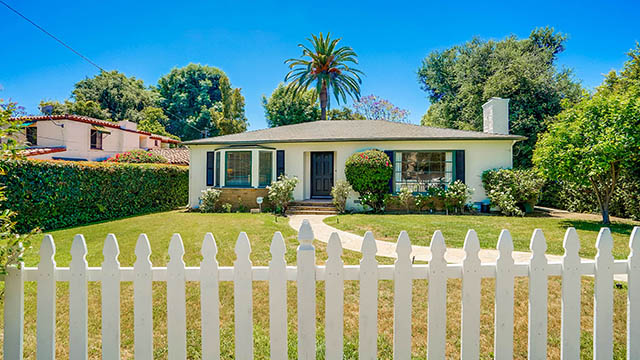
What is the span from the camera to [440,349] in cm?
166

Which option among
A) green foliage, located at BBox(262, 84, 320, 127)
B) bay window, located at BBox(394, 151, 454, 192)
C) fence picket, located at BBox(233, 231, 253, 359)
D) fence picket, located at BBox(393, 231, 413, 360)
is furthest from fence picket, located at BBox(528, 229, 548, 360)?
green foliage, located at BBox(262, 84, 320, 127)

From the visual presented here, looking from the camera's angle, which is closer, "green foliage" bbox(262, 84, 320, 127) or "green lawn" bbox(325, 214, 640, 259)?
"green lawn" bbox(325, 214, 640, 259)

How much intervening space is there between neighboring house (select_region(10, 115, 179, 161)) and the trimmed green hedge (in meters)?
5.41

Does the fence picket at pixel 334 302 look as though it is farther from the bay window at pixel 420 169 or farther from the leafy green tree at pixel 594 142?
the bay window at pixel 420 169

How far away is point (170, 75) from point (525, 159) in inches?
1478

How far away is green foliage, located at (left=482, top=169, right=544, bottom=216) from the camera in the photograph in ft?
29.3

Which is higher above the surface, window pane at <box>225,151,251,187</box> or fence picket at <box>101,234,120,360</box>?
window pane at <box>225,151,251,187</box>

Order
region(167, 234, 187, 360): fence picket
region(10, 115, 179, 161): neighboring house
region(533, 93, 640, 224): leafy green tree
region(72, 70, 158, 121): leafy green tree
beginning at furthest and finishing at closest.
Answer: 1. region(72, 70, 158, 121): leafy green tree
2. region(10, 115, 179, 161): neighboring house
3. region(533, 93, 640, 224): leafy green tree
4. region(167, 234, 187, 360): fence picket

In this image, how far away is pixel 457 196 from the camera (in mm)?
9586

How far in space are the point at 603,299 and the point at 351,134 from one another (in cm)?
1004

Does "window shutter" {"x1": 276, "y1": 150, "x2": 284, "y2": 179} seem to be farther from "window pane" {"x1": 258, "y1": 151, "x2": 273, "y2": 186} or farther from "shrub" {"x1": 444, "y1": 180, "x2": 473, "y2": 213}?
"shrub" {"x1": 444, "y1": 180, "x2": 473, "y2": 213}

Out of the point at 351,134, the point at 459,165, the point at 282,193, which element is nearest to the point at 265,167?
the point at 282,193

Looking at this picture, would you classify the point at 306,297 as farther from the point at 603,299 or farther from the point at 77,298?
the point at 603,299

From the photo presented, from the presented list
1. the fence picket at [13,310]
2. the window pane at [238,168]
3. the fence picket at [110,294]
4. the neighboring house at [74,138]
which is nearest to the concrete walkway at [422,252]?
the fence picket at [110,294]
